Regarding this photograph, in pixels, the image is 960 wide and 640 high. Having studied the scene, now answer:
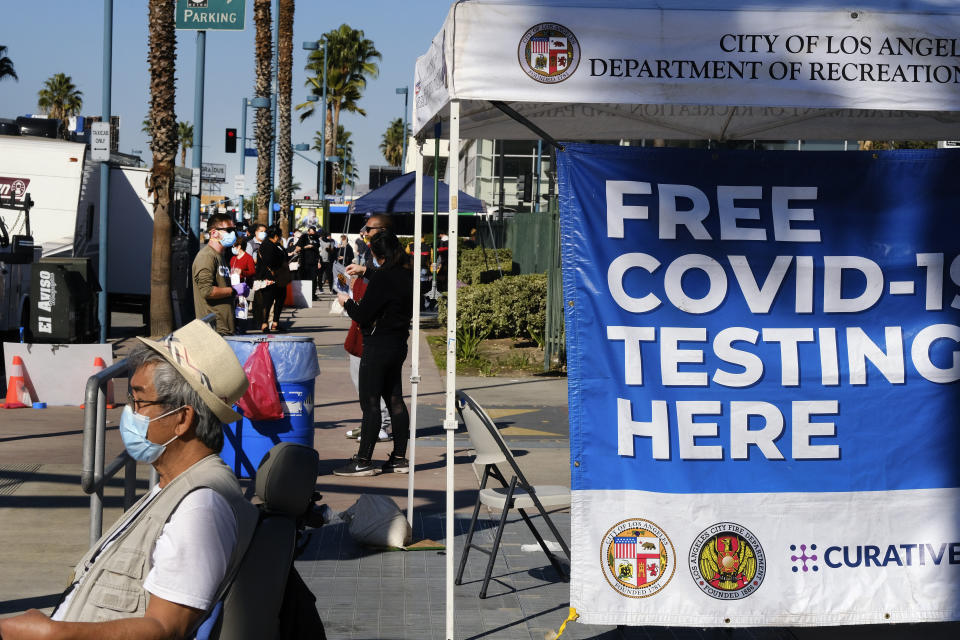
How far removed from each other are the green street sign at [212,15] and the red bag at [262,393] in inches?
461

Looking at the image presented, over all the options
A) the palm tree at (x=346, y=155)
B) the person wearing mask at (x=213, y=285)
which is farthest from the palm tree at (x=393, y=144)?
the person wearing mask at (x=213, y=285)

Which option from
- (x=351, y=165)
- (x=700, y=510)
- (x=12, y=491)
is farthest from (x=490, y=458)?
(x=351, y=165)

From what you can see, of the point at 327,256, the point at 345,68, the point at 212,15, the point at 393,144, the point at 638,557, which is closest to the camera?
the point at 638,557

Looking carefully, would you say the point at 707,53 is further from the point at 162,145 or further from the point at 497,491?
the point at 162,145

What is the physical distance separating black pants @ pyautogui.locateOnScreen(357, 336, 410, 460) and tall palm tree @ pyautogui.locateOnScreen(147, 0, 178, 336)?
1002 cm

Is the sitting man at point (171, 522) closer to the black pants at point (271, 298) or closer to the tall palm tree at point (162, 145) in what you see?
the tall palm tree at point (162, 145)

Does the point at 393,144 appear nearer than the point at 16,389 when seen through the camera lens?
No

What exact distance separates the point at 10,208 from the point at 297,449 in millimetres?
15859

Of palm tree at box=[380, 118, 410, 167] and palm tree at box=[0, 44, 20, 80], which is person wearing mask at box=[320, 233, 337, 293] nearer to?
palm tree at box=[0, 44, 20, 80]

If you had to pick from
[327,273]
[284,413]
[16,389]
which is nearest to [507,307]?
[16,389]

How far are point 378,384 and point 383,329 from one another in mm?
437

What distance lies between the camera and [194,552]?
2732 millimetres

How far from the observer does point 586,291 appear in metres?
4.77

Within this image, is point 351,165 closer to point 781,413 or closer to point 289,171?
point 289,171
